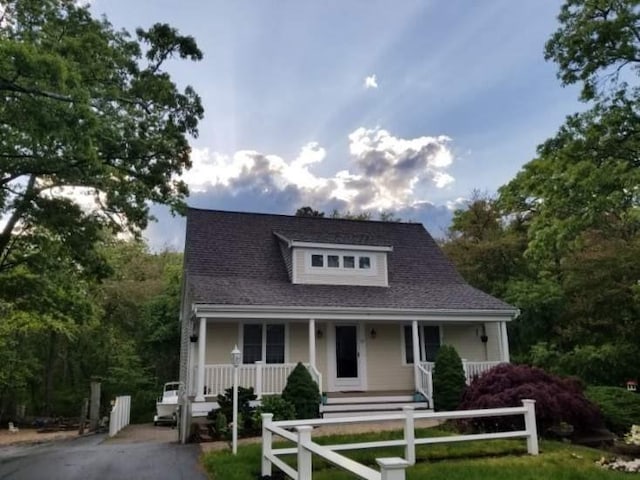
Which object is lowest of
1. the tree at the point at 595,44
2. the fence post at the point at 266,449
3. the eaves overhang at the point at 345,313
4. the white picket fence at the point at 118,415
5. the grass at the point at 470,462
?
the white picket fence at the point at 118,415

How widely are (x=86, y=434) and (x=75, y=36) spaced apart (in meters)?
15.7

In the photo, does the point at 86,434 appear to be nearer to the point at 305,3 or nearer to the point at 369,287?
the point at 369,287

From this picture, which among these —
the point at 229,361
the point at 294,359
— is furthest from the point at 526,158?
the point at 229,361

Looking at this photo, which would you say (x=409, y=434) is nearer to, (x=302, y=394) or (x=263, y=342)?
(x=302, y=394)

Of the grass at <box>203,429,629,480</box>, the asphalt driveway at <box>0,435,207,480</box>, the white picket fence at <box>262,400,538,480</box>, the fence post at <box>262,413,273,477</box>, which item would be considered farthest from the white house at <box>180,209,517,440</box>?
the white picket fence at <box>262,400,538,480</box>

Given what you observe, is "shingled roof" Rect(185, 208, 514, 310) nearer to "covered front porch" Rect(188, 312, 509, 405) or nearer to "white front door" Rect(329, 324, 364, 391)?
"covered front porch" Rect(188, 312, 509, 405)

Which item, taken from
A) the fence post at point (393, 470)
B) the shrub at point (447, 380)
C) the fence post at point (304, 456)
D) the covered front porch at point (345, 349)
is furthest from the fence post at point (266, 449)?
the shrub at point (447, 380)

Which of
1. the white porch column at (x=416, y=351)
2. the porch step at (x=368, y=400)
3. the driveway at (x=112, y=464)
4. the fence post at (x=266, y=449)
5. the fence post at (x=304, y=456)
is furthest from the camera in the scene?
the white porch column at (x=416, y=351)

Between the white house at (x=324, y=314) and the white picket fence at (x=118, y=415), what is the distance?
3615 mm

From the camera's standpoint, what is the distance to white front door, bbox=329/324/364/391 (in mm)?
14992

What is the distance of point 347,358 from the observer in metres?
15.3

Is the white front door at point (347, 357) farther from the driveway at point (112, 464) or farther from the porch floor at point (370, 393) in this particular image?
the driveway at point (112, 464)

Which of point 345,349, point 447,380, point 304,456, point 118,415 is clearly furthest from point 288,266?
point 304,456

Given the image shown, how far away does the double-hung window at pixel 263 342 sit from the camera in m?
14.4
